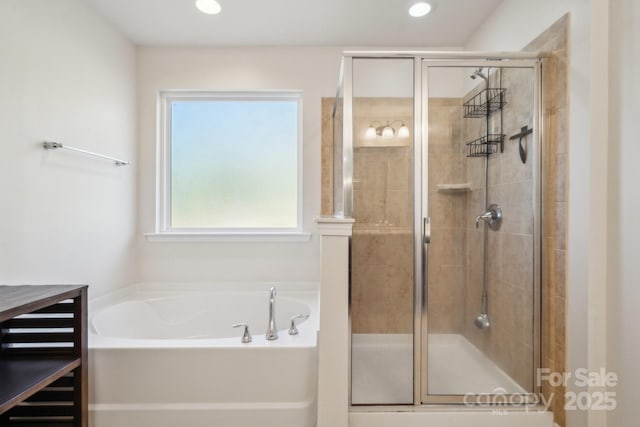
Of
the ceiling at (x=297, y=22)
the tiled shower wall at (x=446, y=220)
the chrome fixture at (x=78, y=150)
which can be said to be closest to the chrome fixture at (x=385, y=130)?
the tiled shower wall at (x=446, y=220)

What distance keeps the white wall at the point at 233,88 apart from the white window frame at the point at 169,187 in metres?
0.05

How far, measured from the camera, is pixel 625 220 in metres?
1.22

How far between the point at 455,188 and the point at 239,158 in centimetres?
168

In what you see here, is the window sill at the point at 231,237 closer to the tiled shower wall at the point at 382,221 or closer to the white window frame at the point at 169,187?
the white window frame at the point at 169,187

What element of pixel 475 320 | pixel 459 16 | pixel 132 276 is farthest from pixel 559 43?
pixel 132 276

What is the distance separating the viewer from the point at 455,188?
167cm

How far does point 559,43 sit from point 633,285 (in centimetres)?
114

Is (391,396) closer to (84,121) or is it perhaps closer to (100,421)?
(100,421)

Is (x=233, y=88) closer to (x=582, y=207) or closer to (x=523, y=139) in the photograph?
(x=523, y=139)

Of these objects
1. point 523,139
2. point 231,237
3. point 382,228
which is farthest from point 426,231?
point 231,237

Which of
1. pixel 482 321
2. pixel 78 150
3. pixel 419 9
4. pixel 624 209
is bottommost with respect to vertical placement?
pixel 482 321

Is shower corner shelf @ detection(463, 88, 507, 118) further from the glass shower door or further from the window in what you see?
the window

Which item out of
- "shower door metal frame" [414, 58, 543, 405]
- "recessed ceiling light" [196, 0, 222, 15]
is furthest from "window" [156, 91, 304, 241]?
"shower door metal frame" [414, 58, 543, 405]

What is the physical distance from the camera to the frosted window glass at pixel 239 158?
2.54 m
